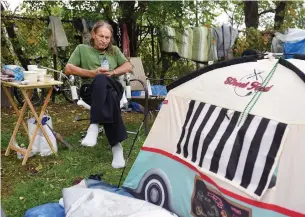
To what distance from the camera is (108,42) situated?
3568 mm

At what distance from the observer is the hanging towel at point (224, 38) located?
7.16 meters

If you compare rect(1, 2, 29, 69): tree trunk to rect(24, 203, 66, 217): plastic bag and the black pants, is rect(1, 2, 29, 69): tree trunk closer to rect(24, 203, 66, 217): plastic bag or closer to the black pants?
the black pants

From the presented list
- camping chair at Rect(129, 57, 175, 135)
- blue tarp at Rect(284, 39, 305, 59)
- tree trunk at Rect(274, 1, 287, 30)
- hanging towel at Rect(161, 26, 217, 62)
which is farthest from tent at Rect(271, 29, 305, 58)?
camping chair at Rect(129, 57, 175, 135)

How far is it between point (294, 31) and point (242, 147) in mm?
6006

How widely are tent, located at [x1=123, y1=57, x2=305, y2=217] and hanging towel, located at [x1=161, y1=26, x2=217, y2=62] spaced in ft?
14.2

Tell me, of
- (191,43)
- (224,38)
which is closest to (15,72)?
(191,43)

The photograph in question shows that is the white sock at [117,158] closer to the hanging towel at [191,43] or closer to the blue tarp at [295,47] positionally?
the hanging towel at [191,43]

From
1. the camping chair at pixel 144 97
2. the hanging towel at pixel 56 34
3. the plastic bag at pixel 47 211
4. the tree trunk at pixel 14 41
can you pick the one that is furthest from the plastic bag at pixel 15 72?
the tree trunk at pixel 14 41

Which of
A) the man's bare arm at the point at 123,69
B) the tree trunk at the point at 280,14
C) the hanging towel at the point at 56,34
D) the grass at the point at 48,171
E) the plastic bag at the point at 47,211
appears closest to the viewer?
the plastic bag at the point at 47,211

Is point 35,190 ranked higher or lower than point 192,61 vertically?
lower

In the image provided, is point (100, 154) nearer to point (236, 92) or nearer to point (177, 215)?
point (177, 215)

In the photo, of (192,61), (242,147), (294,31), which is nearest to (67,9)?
(192,61)

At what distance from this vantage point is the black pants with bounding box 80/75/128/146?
3.08 metres

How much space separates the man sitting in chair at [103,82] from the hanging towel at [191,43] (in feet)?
10.2
